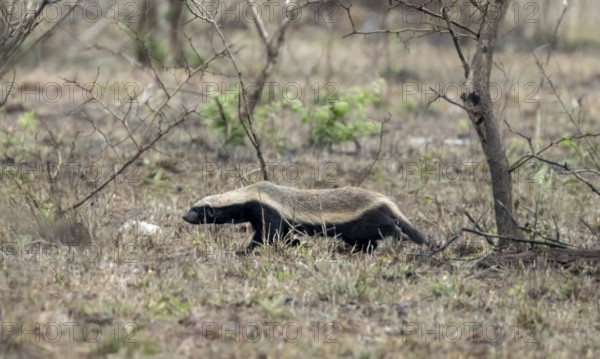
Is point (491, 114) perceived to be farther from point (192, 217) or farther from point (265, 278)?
point (192, 217)

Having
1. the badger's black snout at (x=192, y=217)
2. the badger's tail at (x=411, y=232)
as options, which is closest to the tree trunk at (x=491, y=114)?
the badger's tail at (x=411, y=232)

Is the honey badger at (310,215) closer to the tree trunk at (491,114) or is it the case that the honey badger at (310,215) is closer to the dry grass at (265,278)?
the dry grass at (265,278)

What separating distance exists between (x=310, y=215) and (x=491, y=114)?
163 cm

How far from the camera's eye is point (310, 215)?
7801 mm

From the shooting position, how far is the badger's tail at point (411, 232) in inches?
305

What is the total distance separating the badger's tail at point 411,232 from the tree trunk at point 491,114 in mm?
612

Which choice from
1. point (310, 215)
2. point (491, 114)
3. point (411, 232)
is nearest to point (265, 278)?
point (310, 215)

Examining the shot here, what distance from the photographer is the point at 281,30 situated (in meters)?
11.4

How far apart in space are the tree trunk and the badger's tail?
612 millimetres

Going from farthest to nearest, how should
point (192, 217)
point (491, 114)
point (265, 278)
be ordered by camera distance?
point (192, 217) → point (491, 114) → point (265, 278)

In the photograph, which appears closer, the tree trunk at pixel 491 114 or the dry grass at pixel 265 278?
the dry grass at pixel 265 278

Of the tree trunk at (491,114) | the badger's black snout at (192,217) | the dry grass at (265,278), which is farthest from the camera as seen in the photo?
the badger's black snout at (192,217)

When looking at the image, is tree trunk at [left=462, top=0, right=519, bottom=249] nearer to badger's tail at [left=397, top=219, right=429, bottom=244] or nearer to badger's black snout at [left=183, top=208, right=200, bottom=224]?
badger's tail at [left=397, top=219, right=429, bottom=244]

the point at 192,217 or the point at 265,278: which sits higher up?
the point at 192,217
